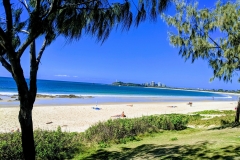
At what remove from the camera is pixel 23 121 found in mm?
3568

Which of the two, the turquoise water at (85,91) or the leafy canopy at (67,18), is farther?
the turquoise water at (85,91)

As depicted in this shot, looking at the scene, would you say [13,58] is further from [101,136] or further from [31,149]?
[101,136]

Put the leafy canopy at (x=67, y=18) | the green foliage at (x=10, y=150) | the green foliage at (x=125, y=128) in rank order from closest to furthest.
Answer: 1. the leafy canopy at (x=67, y=18)
2. the green foliage at (x=10, y=150)
3. the green foliage at (x=125, y=128)

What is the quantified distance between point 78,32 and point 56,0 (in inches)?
21.4

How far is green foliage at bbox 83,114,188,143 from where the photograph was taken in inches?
310

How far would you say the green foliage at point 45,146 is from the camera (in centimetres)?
579

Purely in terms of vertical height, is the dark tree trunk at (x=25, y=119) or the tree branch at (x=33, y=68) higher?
the tree branch at (x=33, y=68)

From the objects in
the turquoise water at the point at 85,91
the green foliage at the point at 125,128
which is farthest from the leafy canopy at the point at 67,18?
the turquoise water at the point at 85,91

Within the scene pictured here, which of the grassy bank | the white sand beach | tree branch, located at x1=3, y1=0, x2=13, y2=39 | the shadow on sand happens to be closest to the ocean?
the white sand beach

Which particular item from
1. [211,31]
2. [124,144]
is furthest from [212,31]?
[124,144]

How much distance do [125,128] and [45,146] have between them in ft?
10.0

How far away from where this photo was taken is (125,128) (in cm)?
845

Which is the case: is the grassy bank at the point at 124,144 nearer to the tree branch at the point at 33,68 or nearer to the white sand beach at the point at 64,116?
the tree branch at the point at 33,68

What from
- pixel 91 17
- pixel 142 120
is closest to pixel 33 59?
pixel 91 17
